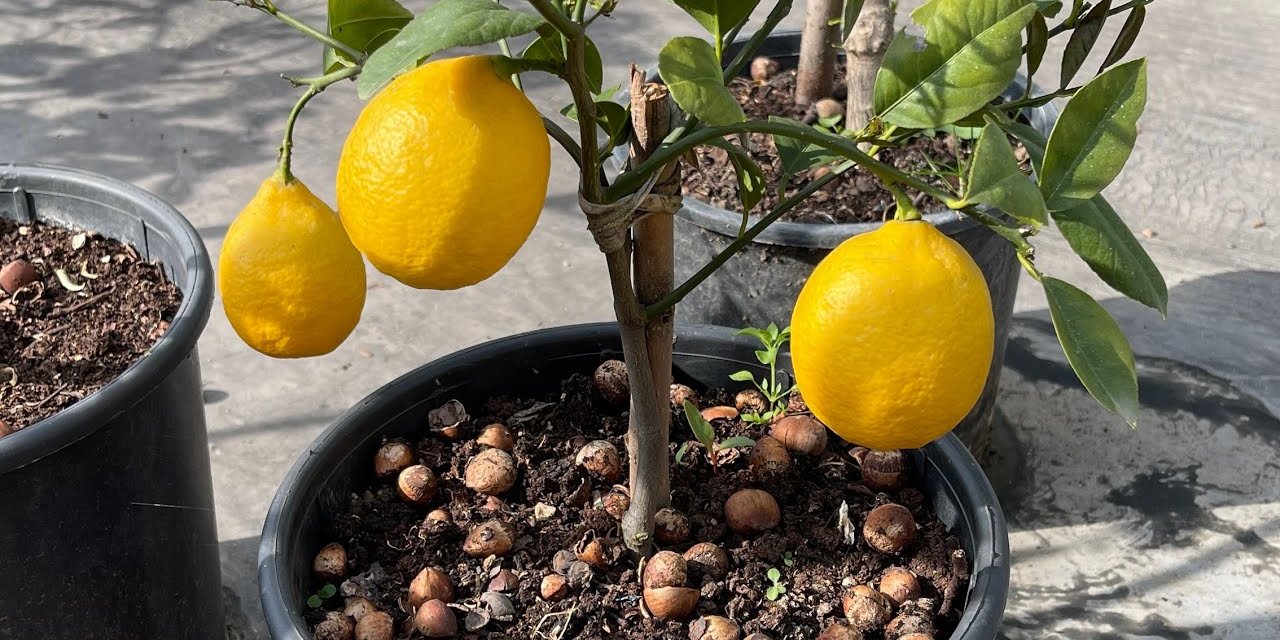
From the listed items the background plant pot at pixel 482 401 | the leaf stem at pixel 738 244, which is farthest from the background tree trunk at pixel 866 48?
the leaf stem at pixel 738 244

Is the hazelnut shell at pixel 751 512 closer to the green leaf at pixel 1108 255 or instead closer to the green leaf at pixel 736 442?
the green leaf at pixel 736 442

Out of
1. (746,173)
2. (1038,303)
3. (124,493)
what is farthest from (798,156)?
(1038,303)

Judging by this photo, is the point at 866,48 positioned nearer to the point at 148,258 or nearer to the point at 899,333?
the point at 148,258

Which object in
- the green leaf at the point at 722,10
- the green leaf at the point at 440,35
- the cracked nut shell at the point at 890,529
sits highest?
the green leaf at the point at 440,35

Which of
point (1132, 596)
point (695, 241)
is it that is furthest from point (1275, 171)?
point (695, 241)

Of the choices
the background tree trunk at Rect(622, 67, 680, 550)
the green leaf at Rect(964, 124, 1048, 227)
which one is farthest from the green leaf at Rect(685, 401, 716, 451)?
the green leaf at Rect(964, 124, 1048, 227)

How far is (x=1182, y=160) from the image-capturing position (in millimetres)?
2342

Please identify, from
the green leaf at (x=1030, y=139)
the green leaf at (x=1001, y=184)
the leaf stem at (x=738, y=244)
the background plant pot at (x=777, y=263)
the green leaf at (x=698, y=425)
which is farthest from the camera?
the background plant pot at (x=777, y=263)

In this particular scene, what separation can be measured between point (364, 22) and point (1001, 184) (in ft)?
1.36

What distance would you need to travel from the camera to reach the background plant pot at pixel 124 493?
102cm

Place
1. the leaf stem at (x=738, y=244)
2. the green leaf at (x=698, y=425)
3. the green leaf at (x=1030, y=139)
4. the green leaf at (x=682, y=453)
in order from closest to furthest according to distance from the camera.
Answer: the green leaf at (x=1030, y=139)
the leaf stem at (x=738, y=244)
the green leaf at (x=698, y=425)
the green leaf at (x=682, y=453)

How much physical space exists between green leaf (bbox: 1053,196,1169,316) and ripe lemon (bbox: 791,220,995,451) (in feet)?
0.17

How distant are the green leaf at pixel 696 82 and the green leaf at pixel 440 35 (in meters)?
0.07

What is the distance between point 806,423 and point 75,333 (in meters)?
0.75
